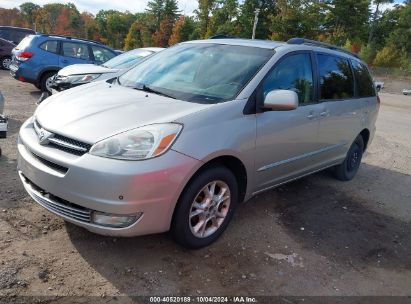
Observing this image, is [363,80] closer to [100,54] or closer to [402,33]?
[100,54]

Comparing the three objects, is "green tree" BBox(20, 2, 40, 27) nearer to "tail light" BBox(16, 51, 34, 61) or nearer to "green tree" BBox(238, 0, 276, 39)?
"green tree" BBox(238, 0, 276, 39)

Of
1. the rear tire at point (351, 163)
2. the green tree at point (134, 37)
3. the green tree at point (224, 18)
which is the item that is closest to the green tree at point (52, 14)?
the green tree at point (134, 37)

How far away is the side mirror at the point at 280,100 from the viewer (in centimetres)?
366

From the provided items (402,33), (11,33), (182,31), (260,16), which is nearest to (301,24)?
(260,16)

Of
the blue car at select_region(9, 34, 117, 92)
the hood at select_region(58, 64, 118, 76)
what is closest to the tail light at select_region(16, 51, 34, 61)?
the blue car at select_region(9, 34, 117, 92)

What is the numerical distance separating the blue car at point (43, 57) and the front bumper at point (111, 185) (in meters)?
8.34

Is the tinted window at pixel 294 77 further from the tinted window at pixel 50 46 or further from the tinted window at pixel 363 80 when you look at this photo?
the tinted window at pixel 50 46

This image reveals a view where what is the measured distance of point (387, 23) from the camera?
67.2m

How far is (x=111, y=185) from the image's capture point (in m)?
2.86

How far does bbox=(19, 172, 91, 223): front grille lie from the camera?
3.03 m

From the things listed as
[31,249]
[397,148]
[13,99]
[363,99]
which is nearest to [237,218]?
[31,249]

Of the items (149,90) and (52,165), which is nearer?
(52,165)

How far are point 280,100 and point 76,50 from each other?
967 centimetres

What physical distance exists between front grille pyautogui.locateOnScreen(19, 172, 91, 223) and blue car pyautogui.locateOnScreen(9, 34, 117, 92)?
817 cm
